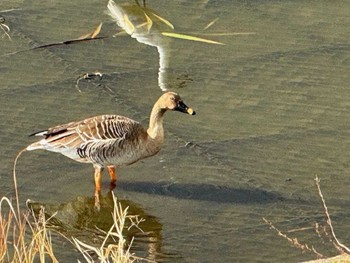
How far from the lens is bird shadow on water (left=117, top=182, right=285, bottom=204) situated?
8.83 metres

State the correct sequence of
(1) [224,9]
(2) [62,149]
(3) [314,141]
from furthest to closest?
(1) [224,9], (3) [314,141], (2) [62,149]

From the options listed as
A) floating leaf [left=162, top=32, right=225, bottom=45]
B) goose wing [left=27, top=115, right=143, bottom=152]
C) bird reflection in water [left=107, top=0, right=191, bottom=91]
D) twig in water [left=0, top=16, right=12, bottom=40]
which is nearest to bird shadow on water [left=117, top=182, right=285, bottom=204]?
goose wing [left=27, top=115, right=143, bottom=152]

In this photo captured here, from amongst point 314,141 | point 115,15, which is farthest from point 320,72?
point 115,15

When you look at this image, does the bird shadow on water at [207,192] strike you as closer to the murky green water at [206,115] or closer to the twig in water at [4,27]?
the murky green water at [206,115]

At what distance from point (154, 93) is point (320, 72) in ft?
4.83

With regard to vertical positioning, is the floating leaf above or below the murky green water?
above

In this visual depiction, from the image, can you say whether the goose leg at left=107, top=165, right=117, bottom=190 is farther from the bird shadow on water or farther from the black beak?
the black beak

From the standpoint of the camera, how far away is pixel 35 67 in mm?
10594

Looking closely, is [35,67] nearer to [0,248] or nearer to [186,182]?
[186,182]

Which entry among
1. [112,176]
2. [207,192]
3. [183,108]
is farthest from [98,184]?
[183,108]

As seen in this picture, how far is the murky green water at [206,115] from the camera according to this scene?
8.53 metres

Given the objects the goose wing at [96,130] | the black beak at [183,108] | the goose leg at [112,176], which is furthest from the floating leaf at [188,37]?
the goose leg at [112,176]

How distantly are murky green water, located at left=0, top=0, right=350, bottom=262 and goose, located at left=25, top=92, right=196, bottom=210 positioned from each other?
0.18m

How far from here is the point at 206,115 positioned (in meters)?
9.96
